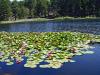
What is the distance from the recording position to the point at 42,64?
511 inches

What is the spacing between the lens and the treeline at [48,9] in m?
84.0

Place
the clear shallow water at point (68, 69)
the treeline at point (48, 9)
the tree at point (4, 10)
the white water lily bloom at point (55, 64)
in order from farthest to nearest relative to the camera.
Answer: the treeline at point (48, 9)
the tree at point (4, 10)
the white water lily bloom at point (55, 64)
the clear shallow water at point (68, 69)

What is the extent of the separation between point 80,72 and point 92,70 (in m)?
0.64

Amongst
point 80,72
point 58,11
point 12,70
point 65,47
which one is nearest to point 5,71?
point 12,70

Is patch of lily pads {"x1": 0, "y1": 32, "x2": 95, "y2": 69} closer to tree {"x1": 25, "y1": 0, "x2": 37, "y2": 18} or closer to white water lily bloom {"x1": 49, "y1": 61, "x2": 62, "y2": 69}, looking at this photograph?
white water lily bloom {"x1": 49, "y1": 61, "x2": 62, "y2": 69}

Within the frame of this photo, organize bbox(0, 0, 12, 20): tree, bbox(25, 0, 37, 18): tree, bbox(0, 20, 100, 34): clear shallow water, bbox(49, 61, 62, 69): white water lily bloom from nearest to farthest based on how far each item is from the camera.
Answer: bbox(49, 61, 62, 69): white water lily bloom, bbox(0, 20, 100, 34): clear shallow water, bbox(0, 0, 12, 20): tree, bbox(25, 0, 37, 18): tree

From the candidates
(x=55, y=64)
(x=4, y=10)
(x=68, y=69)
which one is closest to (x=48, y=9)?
(x=4, y=10)

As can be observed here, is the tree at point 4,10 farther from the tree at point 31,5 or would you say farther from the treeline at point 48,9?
the tree at point 31,5

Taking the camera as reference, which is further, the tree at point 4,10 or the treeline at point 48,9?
the treeline at point 48,9

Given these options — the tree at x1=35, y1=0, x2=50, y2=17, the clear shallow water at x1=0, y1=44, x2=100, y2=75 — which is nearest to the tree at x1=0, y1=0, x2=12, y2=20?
the tree at x1=35, y1=0, x2=50, y2=17

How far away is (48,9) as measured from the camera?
103188 millimetres

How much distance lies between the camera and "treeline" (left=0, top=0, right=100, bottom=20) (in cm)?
8398

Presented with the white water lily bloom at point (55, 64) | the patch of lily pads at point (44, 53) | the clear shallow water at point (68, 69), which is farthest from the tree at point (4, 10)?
the white water lily bloom at point (55, 64)

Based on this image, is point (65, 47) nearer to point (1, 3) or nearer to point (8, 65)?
point (8, 65)
